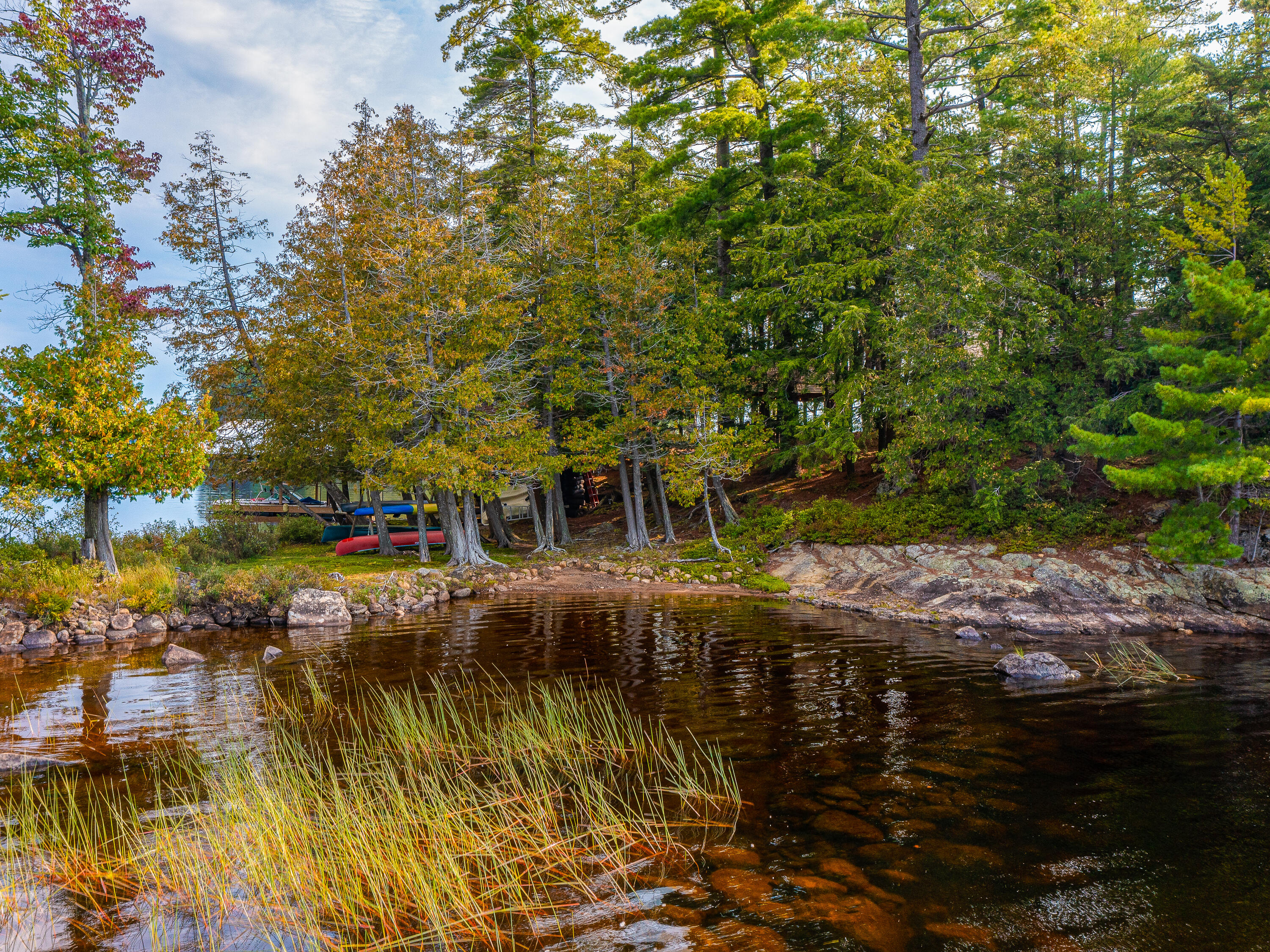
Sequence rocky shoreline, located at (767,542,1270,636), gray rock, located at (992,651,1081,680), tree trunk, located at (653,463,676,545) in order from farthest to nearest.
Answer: tree trunk, located at (653,463,676,545) < rocky shoreline, located at (767,542,1270,636) < gray rock, located at (992,651,1081,680)

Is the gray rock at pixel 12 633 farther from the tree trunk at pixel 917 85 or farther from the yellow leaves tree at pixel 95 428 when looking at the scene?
the tree trunk at pixel 917 85

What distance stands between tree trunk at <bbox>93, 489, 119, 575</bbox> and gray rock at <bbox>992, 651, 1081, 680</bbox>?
20.1m

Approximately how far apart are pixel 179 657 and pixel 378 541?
14614mm

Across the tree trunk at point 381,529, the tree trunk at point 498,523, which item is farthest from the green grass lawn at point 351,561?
the tree trunk at point 498,523

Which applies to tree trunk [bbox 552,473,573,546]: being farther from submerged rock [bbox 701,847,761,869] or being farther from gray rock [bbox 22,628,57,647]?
submerged rock [bbox 701,847,761,869]

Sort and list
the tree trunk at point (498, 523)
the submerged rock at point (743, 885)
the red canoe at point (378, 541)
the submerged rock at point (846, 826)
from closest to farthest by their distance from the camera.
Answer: the submerged rock at point (743, 885), the submerged rock at point (846, 826), the red canoe at point (378, 541), the tree trunk at point (498, 523)

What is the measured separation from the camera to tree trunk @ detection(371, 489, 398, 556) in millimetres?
25625

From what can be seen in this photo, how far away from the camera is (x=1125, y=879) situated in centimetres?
456

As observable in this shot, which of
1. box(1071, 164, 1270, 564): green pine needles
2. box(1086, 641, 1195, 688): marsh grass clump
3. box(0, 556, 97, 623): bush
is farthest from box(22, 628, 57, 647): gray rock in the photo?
box(1071, 164, 1270, 564): green pine needles

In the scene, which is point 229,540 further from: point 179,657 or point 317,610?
point 179,657

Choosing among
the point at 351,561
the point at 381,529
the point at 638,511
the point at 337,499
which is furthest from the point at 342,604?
the point at 337,499

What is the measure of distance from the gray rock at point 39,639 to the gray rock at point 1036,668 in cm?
1837

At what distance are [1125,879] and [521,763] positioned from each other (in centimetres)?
517

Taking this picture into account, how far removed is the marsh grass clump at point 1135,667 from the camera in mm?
9609
